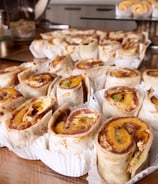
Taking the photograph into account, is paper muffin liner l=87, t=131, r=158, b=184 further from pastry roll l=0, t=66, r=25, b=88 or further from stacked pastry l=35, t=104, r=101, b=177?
pastry roll l=0, t=66, r=25, b=88

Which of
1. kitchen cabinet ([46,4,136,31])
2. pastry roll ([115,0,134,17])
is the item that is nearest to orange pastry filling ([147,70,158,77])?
pastry roll ([115,0,134,17])

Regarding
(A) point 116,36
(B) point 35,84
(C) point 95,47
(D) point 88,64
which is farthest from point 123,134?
(A) point 116,36

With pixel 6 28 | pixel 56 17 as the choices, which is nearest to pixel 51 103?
pixel 6 28

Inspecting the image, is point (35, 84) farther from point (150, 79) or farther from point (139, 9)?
point (139, 9)

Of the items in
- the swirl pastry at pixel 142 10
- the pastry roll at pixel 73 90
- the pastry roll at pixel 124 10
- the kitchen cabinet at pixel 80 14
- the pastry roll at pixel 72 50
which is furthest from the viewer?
the kitchen cabinet at pixel 80 14

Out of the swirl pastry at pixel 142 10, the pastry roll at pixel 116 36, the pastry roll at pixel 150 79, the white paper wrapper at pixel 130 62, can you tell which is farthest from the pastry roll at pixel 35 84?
the swirl pastry at pixel 142 10

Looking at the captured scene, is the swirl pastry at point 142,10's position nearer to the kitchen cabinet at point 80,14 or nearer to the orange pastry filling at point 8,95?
the kitchen cabinet at point 80,14
